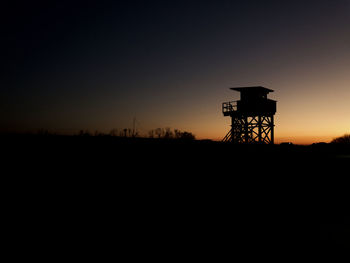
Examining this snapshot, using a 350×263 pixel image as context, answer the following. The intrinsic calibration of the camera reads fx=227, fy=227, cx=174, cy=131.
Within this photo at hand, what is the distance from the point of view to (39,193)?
15.7 feet

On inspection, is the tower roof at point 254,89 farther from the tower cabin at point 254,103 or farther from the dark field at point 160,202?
the dark field at point 160,202

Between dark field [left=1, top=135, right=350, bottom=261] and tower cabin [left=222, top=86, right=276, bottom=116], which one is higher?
tower cabin [left=222, top=86, right=276, bottom=116]

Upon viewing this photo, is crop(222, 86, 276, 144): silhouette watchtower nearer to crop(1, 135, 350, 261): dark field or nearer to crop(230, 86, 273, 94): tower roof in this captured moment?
crop(230, 86, 273, 94): tower roof

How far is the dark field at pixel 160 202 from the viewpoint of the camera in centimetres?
462

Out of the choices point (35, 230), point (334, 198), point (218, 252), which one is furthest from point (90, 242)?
point (334, 198)

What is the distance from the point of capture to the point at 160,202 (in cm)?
624

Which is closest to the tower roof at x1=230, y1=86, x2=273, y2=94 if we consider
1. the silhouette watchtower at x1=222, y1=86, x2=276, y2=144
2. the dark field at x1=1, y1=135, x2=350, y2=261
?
the silhouette watchtower at x1=222, y1=86, x2=276, y2=144

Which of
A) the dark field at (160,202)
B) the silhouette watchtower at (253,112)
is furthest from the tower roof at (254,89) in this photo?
the dark field at (160,202)

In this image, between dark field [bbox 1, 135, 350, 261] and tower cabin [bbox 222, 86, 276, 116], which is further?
tower cabin [bbox 222, 86, 276, 116]

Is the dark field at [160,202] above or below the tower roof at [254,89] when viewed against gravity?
below

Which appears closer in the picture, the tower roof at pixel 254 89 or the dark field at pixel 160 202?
the dark field at pixel 160 202

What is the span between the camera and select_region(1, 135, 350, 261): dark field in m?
4.62

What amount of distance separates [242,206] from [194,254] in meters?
3.20

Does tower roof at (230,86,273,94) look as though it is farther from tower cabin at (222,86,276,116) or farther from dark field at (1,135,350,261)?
dark field at (1,135,350,261)
